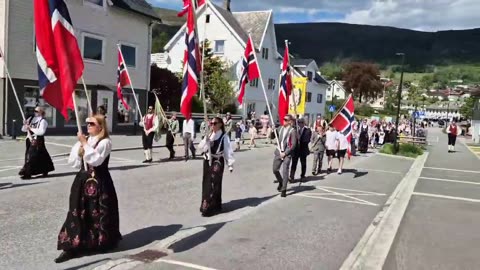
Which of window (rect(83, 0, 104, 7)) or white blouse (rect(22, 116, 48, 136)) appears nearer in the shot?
white blouse (rect(22, 116, 48, 136))

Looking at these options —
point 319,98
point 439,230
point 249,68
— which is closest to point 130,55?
point 249,68

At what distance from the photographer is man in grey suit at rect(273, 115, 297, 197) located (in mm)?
11125

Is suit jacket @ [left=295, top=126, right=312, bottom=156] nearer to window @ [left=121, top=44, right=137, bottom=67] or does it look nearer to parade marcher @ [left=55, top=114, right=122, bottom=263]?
parade marcher @ [left=55, top=114, right=122, bottom=263]

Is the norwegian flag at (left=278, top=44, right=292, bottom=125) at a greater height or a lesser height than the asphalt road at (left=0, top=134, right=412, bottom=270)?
greater

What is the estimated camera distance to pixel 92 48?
2712 centimetres

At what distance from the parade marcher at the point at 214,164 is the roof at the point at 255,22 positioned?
41279mm

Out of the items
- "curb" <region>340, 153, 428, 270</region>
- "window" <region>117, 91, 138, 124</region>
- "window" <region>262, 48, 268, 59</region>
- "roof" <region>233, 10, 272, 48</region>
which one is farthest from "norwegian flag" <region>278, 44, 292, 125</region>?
"window" <region>262, 48, 268, 59</region>

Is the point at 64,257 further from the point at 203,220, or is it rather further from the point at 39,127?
the point at 39,127

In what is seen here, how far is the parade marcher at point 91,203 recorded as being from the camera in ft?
19.0

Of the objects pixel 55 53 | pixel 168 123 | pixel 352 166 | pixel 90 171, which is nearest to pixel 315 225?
pixel 90 171

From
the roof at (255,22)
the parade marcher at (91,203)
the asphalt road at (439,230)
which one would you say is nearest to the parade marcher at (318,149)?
the asphalt road at (439,230)

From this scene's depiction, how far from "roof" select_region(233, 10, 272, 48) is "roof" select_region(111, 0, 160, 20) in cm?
1917

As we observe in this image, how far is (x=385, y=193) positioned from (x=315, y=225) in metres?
5.16

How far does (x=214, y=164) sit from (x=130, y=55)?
76.1 ft
